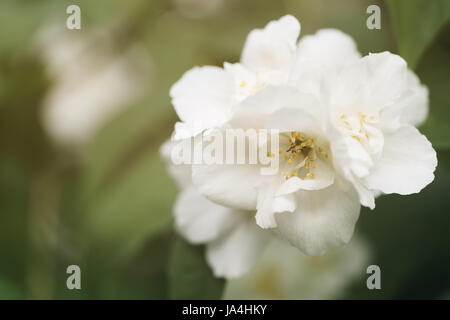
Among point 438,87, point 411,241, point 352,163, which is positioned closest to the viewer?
point 352,163

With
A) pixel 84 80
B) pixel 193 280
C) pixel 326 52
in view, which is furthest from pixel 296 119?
pixel 84 80

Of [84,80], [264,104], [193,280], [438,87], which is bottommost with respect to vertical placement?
[193,280]

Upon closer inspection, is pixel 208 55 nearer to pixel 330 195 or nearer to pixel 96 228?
pixel 96 228

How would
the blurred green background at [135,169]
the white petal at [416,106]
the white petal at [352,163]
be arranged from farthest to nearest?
the blurred green background at [135,169]
the white petal at [416,106]
the white petal at [352,163]

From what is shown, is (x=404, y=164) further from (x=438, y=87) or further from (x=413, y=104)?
(x=438, y=87)

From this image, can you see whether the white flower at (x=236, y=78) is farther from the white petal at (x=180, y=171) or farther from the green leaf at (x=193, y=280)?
the green leaf at (x=193, y=280)

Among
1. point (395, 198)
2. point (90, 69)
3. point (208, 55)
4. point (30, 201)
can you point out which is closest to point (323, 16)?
point (208, 55)

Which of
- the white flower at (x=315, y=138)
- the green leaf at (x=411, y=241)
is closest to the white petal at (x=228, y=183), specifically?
the white flower at (x=315, y=138)
